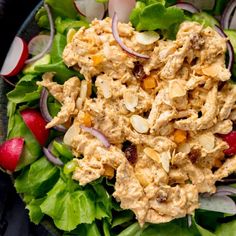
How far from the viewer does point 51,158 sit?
2.60 metres

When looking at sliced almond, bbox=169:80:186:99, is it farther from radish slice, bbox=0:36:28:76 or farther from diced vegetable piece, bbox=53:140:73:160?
radish slice, bbox=0:36:28:76

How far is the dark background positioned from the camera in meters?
2.93

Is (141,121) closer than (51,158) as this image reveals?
Yes

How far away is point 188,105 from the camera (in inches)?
92.7

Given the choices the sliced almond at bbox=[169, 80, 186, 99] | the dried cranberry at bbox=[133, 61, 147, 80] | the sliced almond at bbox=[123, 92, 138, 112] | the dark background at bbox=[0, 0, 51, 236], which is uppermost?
the dried cranberry at bbox=[133, 61, 147, 80]

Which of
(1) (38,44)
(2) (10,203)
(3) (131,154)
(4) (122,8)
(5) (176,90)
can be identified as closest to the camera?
(5) (176,90)

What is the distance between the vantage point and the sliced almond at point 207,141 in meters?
2.34

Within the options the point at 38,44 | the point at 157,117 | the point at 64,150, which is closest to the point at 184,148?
the point at 157,117

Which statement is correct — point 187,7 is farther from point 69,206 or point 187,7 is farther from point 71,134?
point 69,206

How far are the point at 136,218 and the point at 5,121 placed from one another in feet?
2.63

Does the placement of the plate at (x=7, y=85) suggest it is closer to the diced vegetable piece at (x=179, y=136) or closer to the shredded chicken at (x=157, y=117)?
the shredded chicken at (x=157, y=117)

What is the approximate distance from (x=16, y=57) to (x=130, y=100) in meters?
0.64

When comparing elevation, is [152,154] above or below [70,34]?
below

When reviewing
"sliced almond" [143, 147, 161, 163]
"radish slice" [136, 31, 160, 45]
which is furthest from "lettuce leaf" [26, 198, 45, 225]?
"radish slice" [136, 31, 160, 45]
